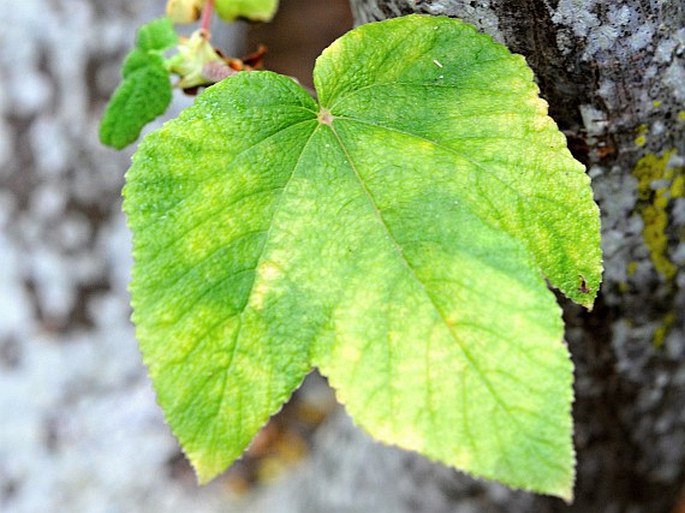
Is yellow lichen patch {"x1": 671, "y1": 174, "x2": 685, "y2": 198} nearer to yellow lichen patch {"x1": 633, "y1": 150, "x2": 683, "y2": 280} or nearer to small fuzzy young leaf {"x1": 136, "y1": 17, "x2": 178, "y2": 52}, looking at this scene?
yellow lichen patch {"x1": 633, "y1": 150, "x2": 683, "y2": 280}

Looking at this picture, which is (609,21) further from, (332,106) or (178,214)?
(178,214)

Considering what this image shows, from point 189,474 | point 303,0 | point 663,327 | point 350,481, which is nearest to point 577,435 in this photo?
point 663,327

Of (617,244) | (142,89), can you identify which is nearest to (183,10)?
(142,89)

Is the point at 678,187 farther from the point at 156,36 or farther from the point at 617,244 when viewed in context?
the point at 156,36

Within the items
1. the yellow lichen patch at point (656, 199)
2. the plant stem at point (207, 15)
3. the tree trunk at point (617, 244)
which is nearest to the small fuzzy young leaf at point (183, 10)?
the plant stem at point (207, 15)

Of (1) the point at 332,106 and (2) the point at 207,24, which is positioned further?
(2) the point at 207,24

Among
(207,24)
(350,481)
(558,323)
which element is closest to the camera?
(558,323)

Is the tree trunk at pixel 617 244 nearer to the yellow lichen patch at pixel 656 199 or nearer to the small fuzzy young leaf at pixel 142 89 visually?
the yellow lichen patch at pixel 656 199
